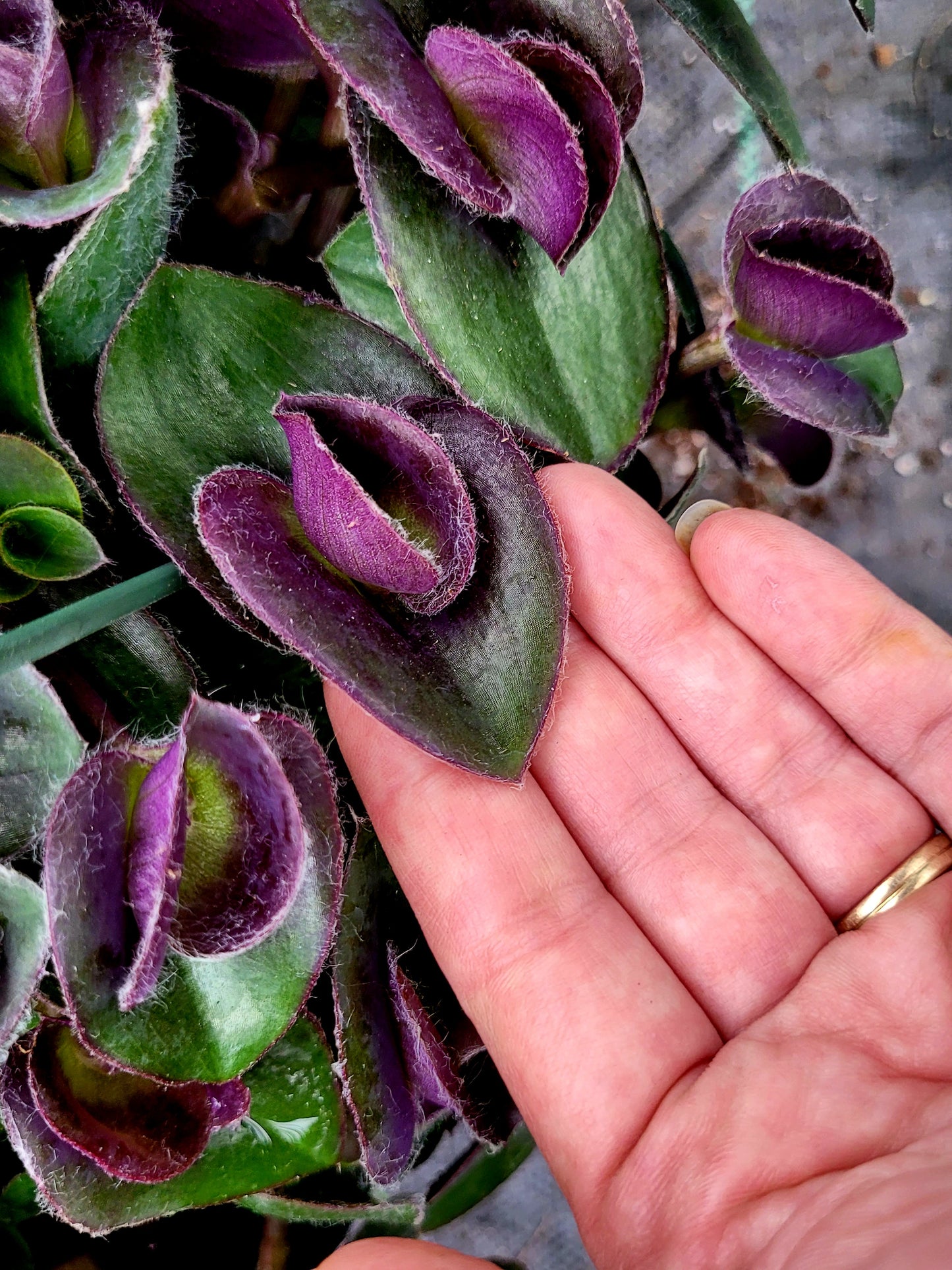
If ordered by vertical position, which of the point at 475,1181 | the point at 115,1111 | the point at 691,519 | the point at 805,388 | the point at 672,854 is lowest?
the point at 475,1181

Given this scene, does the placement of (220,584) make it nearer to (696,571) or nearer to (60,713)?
(60,713)

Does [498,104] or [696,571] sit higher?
[498,104]

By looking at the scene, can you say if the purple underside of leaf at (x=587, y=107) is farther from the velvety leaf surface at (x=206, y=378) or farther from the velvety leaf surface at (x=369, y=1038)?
the velvety leaf surface at (x=369, y=1038)

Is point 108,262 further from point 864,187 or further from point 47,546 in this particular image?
point 864,187

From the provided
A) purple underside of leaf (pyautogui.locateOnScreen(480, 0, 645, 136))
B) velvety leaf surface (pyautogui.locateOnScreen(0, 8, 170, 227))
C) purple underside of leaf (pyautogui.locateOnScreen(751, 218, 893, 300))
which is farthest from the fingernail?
velvety leaf surface (pyautogui.locateOnScreen(0, 8, 170, 227))

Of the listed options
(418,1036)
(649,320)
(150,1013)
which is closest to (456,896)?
(418,1036)

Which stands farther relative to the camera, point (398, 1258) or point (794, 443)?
point (794, 443)

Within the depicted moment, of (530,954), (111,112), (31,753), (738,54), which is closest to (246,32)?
(111,112)
